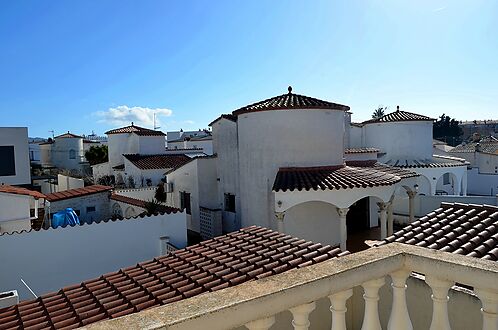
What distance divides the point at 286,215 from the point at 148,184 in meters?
16.5

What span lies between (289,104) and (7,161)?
2597 cm

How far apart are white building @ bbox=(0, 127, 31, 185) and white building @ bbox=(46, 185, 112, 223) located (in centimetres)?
1585

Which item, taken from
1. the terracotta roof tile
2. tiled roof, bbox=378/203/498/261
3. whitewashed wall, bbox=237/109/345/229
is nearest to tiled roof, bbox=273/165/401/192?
whitewashed wall, bbox=237/109/345/229

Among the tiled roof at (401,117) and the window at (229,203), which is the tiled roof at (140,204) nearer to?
the window at (229,203)

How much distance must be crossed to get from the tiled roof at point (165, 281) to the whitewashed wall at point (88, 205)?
38.0 feet

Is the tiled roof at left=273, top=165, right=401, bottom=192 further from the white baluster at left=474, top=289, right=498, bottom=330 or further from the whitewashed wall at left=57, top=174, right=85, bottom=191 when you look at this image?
the whitewashed wall at left=57, top=174, right=85, bottom=191

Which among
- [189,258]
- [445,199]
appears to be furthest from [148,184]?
[189,258]

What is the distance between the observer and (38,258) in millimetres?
11570

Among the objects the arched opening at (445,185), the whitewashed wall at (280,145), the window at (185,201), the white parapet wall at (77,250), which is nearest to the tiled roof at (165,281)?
the white parapet wall at (77,250)

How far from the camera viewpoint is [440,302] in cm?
252

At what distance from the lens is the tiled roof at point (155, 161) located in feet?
100

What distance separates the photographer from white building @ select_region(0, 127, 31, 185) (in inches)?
1211

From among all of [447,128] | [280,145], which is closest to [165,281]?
[280,145]

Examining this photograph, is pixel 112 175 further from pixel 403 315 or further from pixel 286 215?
→ pixel 403 315
